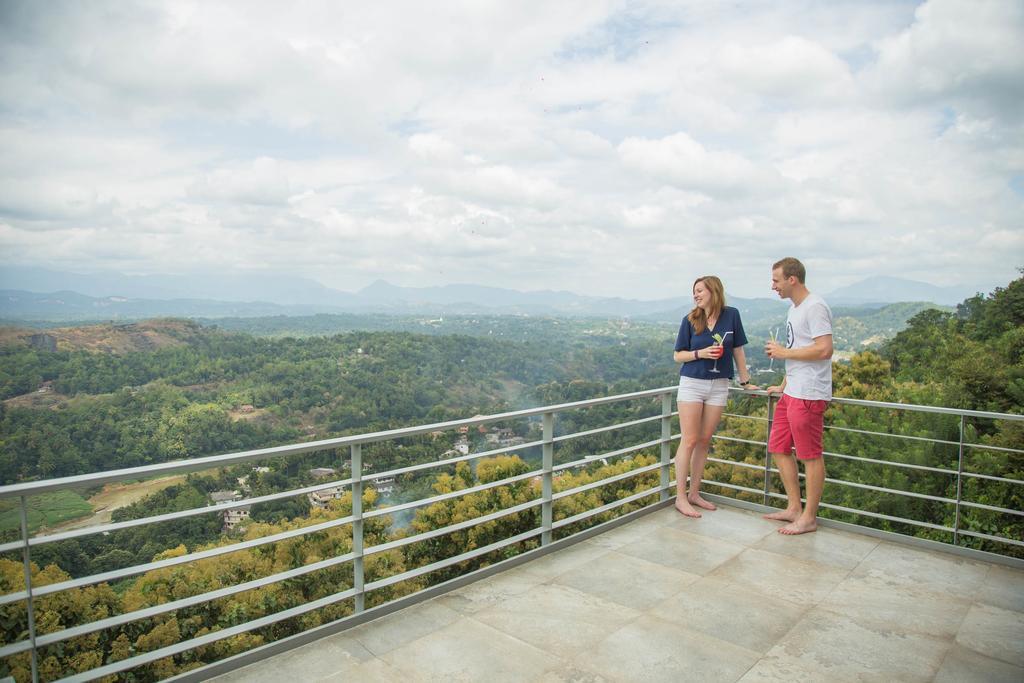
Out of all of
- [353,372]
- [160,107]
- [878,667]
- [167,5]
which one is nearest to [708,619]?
[878,667]

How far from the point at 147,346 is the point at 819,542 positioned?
153 feet

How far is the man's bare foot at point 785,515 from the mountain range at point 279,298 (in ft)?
94.7

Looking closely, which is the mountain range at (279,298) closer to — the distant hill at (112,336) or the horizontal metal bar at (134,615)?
the distant hill at (112,336)

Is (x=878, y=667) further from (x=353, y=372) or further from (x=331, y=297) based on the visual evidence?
(x=331, y=297)

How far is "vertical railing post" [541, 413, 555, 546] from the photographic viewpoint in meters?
3.96

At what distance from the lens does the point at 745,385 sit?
15.0 feet

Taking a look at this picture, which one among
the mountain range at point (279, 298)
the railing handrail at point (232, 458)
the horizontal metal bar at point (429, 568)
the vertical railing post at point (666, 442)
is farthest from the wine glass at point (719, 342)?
the mountain range at point (279, 298)

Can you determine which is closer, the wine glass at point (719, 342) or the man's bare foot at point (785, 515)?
the wine glass at point (719, 342)

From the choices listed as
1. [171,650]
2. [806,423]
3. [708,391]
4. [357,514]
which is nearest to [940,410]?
[806,423]

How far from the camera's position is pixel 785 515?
4.65 meters

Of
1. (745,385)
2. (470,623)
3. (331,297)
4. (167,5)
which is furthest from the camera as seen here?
(331,297)

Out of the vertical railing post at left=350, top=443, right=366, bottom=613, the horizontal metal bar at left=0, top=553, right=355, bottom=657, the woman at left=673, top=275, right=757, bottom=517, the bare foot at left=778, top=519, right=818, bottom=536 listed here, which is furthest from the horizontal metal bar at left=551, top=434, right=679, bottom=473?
the horizontal metal bar at left=0, top=553, right=355, bottom=657

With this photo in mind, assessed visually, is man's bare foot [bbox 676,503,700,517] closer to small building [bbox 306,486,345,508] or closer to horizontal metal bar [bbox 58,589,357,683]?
Result: small building [bbox 306,486,345,508]

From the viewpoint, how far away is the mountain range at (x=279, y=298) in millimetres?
57531
